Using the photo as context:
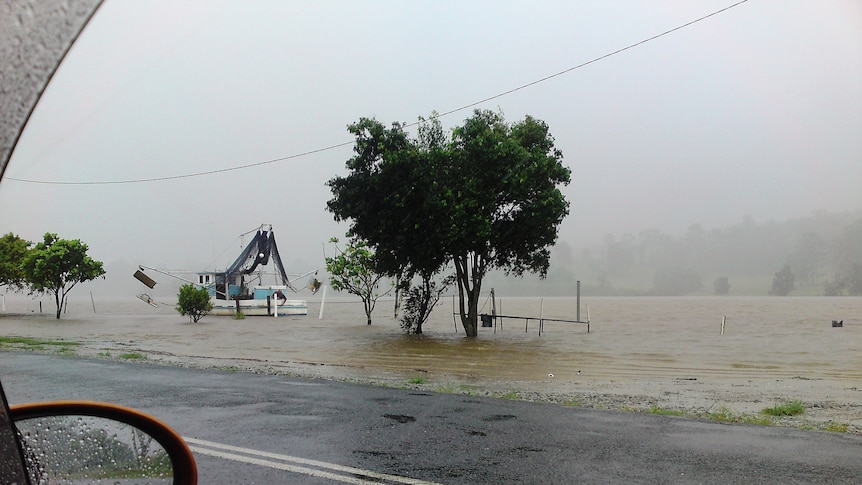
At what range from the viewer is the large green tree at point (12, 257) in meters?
1.78

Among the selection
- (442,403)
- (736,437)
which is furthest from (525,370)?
(736,437)

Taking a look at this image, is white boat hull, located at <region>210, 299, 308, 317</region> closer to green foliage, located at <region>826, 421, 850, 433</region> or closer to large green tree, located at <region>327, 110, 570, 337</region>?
large green tree, located at <region>327, 110, 570, 337</region>

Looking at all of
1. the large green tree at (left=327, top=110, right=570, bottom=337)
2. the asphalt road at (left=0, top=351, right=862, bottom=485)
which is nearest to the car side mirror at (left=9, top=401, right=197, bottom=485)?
the asphalt road at (left=0, top=351, right=862, bottom=485)

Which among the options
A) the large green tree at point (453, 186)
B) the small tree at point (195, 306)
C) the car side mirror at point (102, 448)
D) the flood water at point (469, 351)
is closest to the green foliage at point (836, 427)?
the flood water at point (469, 351)

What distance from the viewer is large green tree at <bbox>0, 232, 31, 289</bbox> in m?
1.78

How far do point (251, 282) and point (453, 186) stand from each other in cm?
1260

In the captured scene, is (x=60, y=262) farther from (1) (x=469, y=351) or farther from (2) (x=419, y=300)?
(2) (x=419, y=300)

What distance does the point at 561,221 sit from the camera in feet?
71.5

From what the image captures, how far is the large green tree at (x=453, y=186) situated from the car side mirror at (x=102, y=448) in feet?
60.5

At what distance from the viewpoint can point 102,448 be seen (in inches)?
50.0

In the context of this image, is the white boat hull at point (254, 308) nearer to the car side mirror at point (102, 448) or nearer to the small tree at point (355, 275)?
the small tree at point (355, 275)

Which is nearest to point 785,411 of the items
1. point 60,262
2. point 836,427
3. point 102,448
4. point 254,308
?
point 836,427

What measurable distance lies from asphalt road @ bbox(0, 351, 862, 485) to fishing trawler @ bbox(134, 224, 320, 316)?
1094 mm

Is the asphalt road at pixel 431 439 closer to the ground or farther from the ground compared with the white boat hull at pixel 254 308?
closer to the ground
